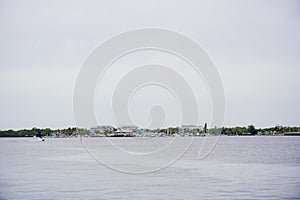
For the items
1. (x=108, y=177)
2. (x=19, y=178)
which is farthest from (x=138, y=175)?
(x=19, y=178)

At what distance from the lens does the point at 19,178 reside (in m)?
35.2

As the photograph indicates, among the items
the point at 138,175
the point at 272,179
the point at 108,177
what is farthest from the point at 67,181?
the point at 272,179

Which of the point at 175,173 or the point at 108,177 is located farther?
the point at 175,173

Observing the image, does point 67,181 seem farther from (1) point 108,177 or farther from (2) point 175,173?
(2) point 175,173

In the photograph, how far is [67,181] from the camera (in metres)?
32.8

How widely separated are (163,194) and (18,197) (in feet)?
28.9

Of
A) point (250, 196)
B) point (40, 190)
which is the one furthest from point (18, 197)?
point (250, 196)

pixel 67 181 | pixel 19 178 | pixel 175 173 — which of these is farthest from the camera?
pixel 175 173

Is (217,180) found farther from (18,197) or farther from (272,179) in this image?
(18,197)

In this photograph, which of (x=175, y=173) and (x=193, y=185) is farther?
(x=175, y=173)

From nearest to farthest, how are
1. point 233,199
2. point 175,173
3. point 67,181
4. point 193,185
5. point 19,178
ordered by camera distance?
point 233,199 < point 193,185 < point 67,181 < point 19,178 < point 175,173

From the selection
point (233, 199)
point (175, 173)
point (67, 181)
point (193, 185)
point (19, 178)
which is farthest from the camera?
point (175, 173)

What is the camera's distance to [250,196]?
2580 cm

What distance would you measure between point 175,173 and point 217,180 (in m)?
5.96
